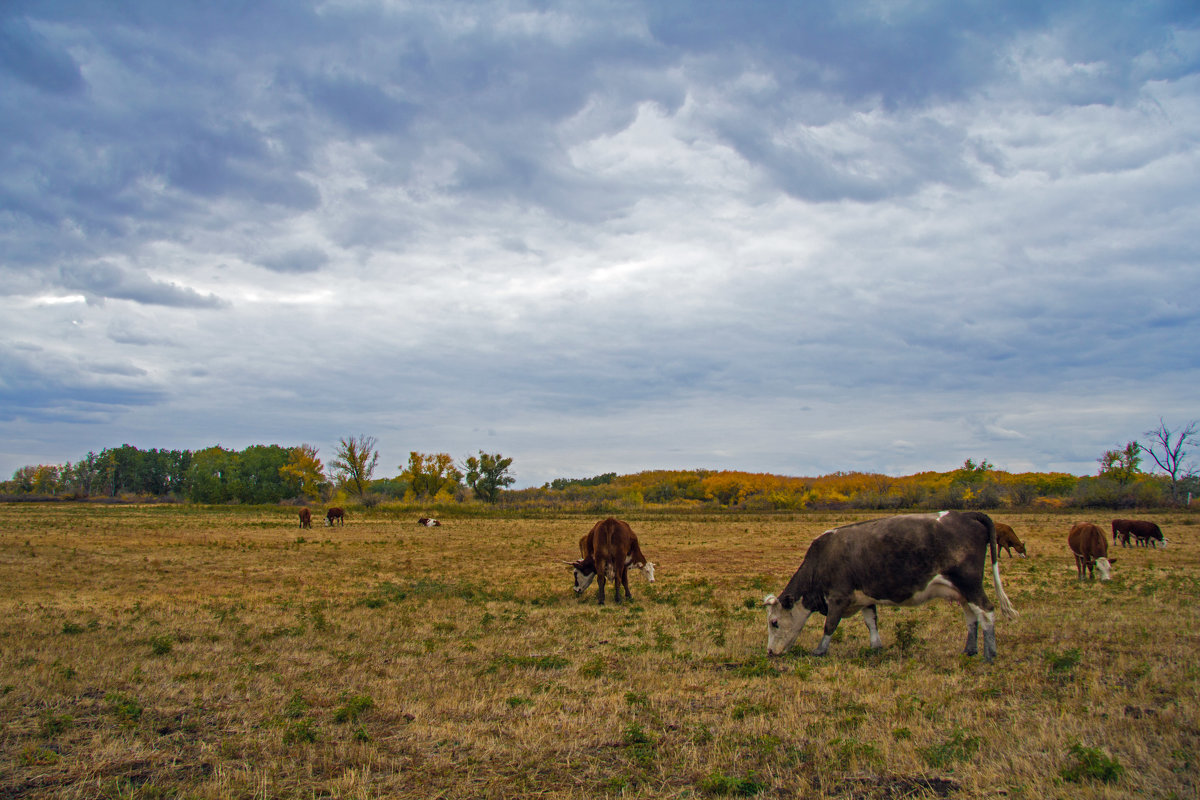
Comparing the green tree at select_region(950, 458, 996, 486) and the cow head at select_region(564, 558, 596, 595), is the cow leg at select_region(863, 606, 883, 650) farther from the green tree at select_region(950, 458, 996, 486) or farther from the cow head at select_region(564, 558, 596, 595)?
the green tree at select_region(950, 458, 996, 486)

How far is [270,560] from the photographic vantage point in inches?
1081

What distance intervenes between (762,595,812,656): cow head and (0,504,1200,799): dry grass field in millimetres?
314

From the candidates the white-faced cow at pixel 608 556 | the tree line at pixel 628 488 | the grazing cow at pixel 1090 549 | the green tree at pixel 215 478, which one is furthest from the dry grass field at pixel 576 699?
the green tree at pixel 215 478

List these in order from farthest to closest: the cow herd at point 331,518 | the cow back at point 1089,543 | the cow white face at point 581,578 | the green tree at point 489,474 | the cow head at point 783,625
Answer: the green tree at point 489,474, the cow herd at point 331,518, the cow back at point 1089,543, the cow white face at point 581,578, the cow head at point 783,625

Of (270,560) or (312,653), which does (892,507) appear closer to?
(270,560)

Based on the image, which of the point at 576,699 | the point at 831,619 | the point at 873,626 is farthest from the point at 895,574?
the point at 576,699

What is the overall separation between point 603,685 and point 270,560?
76.3ft

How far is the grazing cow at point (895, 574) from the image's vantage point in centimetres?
991

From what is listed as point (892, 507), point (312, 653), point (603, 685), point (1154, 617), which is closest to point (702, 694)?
point (603, 685)

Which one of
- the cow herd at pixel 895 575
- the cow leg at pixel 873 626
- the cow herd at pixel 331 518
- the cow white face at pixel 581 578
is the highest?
the cow herd at pixel 895 575

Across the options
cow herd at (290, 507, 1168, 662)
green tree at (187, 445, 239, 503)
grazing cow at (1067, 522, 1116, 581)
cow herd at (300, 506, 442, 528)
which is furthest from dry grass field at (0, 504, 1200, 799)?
green tree at (187, 445, 239, 503)

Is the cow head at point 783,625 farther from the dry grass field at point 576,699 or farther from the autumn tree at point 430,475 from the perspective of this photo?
the autumn tree at point 430,475

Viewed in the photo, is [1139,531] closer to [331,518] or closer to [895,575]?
[895,575]

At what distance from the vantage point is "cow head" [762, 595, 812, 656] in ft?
35.4
